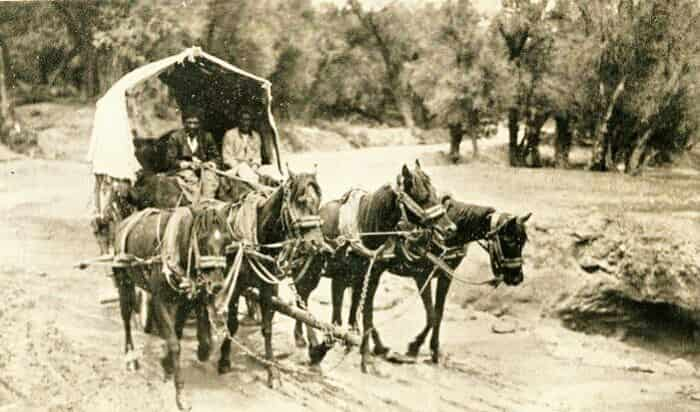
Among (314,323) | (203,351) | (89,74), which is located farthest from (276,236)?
(89,74)

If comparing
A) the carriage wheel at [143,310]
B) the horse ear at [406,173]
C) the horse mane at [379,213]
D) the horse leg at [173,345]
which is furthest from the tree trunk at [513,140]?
the horse leg at [173,345]

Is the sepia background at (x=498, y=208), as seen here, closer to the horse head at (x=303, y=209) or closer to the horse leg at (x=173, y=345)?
the horse leg at (x=173, y=345)

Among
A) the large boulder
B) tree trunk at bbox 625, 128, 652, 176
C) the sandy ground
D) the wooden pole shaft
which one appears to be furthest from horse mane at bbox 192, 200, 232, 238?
tree trunk at bbox 625, 128, 652, 176

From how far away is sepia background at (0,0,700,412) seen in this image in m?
7.14

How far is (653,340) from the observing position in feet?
30.7

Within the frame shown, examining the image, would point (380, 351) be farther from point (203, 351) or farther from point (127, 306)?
point (127, 306)

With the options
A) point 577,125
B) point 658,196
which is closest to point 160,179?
point 658,196

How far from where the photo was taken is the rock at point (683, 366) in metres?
8.51

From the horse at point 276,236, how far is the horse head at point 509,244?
211 cm

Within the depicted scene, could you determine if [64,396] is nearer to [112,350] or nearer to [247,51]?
[112,350]

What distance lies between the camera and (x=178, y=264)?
6160mm

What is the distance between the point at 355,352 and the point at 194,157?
3157 millimetres

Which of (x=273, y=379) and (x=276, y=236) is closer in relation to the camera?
(x=276, y=236)

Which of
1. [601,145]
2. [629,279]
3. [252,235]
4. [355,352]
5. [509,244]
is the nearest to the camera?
[252,235]
